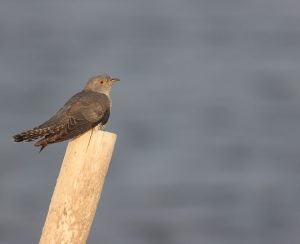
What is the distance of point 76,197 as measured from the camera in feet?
19.2

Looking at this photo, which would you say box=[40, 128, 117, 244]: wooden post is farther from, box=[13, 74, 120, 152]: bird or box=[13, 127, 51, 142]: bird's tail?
box=[13, 127, 51, 142]: bird's tail

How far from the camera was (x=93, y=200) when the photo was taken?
5953 mm

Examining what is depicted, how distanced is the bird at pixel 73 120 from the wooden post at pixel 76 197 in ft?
5.88

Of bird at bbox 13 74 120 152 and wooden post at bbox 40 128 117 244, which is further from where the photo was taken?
bird at bbox 13 74 120 152

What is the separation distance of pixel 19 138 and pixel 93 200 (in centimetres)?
235

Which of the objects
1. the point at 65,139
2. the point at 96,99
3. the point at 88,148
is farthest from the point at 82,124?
the point at 88,148

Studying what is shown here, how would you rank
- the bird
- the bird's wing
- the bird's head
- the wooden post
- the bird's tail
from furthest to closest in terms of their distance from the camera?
the bird's head, the bird's wing, the bird, the bird's tail, the wooden post

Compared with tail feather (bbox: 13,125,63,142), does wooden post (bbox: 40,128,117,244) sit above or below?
below

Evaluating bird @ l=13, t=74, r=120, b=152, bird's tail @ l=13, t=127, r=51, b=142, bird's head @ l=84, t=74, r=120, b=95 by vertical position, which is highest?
bird's head @ l=84, t=74, r=120, b=95

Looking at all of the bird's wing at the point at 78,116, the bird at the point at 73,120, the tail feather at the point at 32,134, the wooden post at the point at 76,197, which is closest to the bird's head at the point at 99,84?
the bird at the point at 73,120

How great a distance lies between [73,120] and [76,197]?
297cm

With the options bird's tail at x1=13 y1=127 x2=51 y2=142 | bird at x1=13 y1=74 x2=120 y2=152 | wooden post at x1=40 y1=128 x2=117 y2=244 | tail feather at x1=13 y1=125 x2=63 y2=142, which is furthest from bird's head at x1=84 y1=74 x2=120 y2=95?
wooden post at x1=40 y1=128 x2=117 y2=244

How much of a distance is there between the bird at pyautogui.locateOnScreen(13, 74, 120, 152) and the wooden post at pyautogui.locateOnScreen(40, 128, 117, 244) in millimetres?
1792

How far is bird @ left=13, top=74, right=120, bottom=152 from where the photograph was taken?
8.16m
